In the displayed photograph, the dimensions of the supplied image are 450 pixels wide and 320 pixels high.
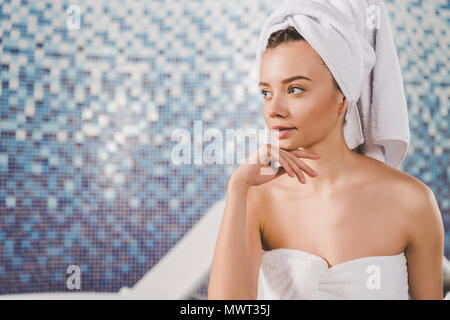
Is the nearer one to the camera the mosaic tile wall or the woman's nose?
the woman's nose

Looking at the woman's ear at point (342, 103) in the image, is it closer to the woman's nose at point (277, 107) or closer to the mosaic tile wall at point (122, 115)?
the woman's nose at point (277, 107)

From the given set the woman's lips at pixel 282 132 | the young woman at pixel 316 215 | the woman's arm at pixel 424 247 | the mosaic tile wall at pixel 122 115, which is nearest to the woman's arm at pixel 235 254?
the young woman at pixel 316 215

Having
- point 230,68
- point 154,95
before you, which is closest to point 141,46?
point 154,95

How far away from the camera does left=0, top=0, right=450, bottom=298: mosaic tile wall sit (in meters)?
1.20

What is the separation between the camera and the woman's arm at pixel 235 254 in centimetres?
92

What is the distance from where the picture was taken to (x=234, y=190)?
0.98 meters

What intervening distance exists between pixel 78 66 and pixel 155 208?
1.76ft

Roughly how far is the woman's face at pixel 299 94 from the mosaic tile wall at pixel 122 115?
0.27 metres

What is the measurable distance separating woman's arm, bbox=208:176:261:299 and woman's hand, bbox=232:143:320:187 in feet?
0.09

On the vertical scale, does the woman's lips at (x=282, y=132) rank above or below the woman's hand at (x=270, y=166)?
above

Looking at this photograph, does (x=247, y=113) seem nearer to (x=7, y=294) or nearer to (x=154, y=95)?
(x=154, y=95)

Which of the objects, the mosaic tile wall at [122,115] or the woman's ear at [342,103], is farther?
the mosaic tile wall at [122,115]

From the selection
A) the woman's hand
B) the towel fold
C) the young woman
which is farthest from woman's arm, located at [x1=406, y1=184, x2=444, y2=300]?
the woman's hand

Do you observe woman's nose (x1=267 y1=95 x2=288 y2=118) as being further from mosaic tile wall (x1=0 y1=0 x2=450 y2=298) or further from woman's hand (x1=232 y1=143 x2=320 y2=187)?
mosaic tile wall (x1=0 y1=0 x2=450 y2=298)
